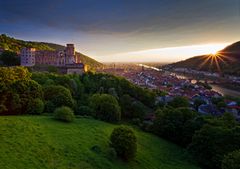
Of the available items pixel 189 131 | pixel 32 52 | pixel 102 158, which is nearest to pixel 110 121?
pixel 189 131

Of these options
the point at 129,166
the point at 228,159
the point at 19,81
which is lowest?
the point at 129,166

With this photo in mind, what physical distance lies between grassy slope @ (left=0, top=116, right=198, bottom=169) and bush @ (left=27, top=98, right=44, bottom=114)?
14.1 ft

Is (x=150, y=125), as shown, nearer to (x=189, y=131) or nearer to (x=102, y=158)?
(x=189, y=131)

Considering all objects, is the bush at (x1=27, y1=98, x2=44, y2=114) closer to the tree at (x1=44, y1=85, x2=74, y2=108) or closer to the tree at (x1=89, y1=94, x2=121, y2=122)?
the tree at (x1=44, y1=85, x2=74, y2=108)

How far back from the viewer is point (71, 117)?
28516 millimetres

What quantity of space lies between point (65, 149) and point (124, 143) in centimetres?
497

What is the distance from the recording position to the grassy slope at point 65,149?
17438mm

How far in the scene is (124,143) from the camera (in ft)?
72.9

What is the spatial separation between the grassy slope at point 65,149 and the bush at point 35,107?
4312 mm

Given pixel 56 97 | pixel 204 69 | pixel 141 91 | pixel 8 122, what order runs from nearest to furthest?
pixel 8 122 → pixel 56 97 → pixel 141 91 → pixel 204 69

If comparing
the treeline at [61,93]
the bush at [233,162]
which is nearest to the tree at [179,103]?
the treeline at [61,93]

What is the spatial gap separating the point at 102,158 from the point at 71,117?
902 cm

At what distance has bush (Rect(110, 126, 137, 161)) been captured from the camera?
22.2 meters

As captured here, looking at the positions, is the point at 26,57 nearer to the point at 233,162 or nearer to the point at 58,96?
the point at 58,96
